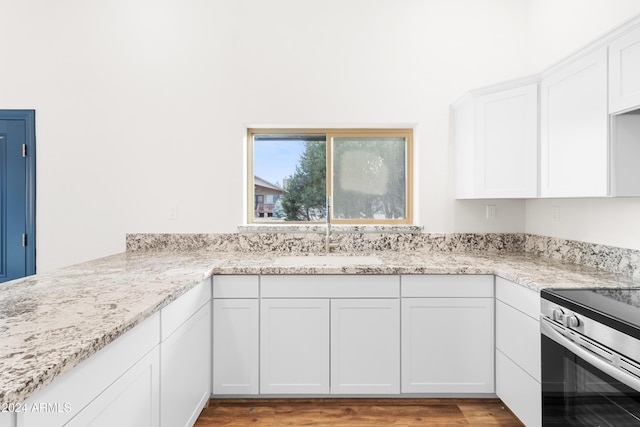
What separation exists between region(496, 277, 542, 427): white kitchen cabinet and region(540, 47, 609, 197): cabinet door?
0.60 m

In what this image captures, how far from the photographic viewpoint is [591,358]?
1.25 metres

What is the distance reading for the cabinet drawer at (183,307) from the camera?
146 cm

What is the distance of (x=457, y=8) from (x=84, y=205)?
310cm

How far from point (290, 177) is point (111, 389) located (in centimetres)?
202

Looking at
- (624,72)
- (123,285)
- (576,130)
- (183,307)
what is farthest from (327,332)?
(624,72)

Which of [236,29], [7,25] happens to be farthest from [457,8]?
[7,25]

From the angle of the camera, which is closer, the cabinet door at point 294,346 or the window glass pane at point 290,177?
the cabinet door at point 294,346

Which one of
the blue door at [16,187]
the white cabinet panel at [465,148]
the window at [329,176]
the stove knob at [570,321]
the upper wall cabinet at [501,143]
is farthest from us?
the window at [329,176]

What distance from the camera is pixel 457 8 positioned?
2.71m

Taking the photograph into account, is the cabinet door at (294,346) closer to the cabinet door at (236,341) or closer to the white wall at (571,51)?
the cabinet door at (236,341)

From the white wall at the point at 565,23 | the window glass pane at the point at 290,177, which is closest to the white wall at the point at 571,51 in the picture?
the white wall at the point at 565,23

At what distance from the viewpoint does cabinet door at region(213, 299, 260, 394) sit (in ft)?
6.86

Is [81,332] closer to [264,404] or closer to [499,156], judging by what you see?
[264,404]

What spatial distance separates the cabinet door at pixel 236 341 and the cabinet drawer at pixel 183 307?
14cm
